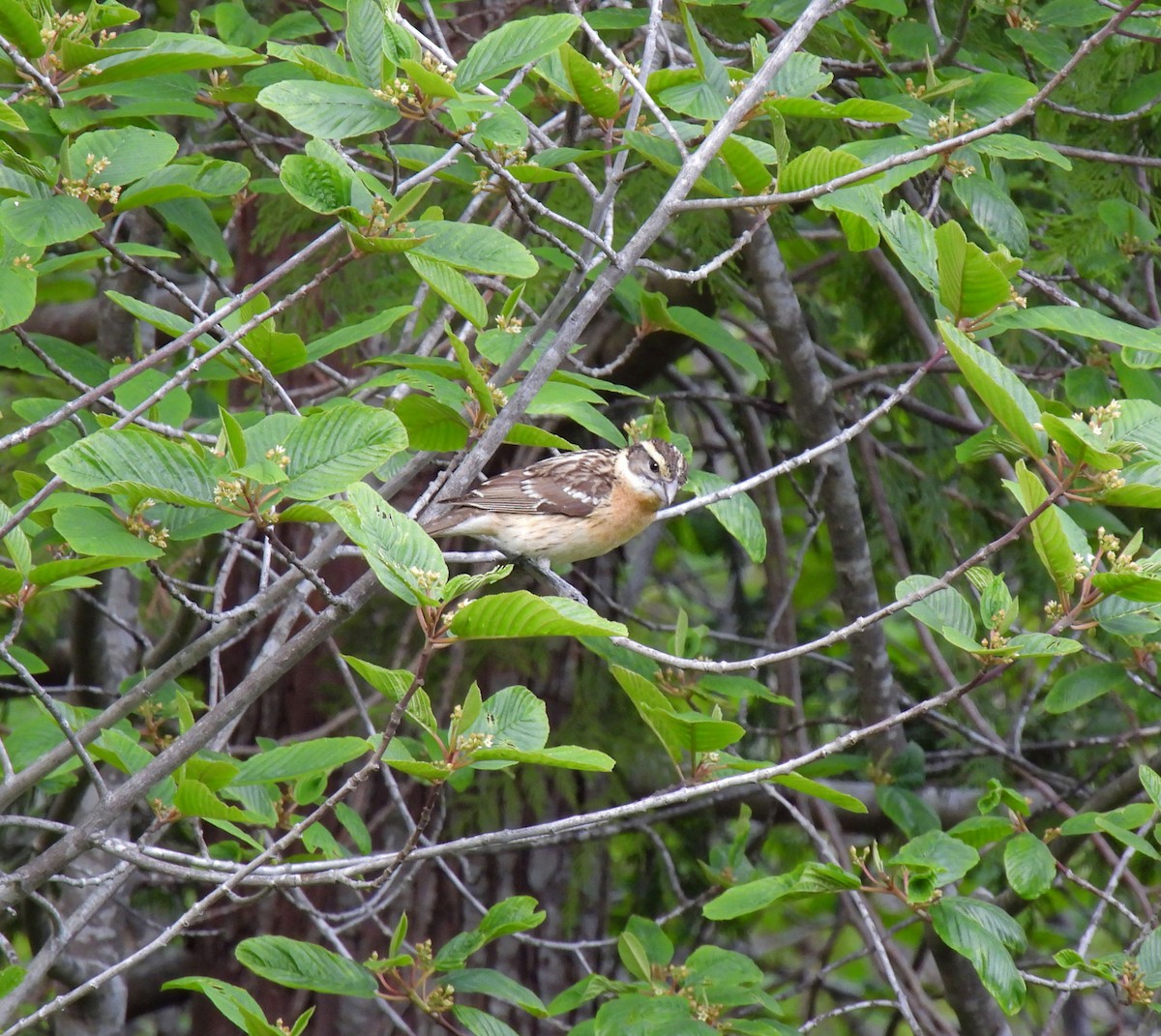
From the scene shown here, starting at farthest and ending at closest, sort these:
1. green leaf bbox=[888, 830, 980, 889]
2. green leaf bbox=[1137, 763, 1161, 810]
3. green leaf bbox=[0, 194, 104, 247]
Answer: green leaf bbox=[888, 830, 980, 889]
green leaf bbox=[1137, 763, 1161, 810]
green leaf bbox=[0, 194, 104, 247]

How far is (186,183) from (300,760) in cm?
148

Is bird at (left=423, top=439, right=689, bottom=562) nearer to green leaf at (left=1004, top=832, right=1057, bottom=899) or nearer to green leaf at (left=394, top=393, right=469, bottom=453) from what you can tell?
green leaf at (left=394, top=393, right=469, bottom=453)

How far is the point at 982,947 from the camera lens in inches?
131

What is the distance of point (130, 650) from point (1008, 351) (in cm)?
379

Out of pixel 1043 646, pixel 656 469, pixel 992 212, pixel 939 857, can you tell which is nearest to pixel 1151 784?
pixel 939 857

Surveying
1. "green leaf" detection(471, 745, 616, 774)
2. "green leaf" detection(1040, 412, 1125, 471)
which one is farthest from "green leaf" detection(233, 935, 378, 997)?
"green leaf" detection(1040, 412, 1125, 471)

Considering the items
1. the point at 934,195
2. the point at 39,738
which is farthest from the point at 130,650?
the point at 934,195

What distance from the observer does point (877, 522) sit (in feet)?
19.9

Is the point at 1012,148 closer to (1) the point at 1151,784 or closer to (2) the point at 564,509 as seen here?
(1) the point at 1151,784

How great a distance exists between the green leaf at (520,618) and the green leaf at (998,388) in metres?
0.86

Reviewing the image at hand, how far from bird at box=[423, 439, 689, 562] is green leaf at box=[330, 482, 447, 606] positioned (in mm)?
2295

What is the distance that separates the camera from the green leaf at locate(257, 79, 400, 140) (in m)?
2.71

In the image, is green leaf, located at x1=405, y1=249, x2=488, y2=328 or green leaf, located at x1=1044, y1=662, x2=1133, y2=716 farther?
green leaf, located at x1=1044, y1=662, x2=1133, y2=716

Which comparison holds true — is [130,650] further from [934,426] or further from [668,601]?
[934,426]
